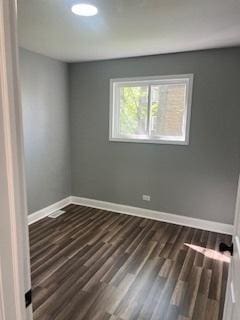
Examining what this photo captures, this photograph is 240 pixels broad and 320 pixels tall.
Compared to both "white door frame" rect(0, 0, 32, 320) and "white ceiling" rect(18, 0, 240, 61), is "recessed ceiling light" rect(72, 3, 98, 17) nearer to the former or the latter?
"white ceiling" rect(18, 0, 240, 61)

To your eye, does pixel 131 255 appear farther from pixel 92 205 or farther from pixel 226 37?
pixel 226 37

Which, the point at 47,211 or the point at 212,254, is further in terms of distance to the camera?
the point at 47,211

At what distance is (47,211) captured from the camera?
148 inches

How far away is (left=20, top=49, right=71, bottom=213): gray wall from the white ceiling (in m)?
0.35

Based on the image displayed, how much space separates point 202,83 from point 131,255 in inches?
94.0

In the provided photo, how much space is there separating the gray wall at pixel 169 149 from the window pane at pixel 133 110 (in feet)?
0.77

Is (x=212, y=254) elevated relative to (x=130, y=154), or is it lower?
lower

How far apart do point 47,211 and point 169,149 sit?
7.16 feet

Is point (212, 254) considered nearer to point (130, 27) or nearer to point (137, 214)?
point (137, 214)

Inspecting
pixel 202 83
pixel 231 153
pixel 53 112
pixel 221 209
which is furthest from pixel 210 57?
pixel 53 112

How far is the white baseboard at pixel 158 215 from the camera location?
10.8 ft

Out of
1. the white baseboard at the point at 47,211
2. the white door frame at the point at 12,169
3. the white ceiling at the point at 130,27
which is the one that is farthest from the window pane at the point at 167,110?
the white door frame at the point at 12,169

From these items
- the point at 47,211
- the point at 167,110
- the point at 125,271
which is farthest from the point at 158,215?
the point at 47,211

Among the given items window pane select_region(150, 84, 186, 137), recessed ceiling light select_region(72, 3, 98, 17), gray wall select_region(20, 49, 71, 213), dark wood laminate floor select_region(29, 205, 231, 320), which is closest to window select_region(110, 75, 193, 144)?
window pane select_region(150, 84, 186, 137)
